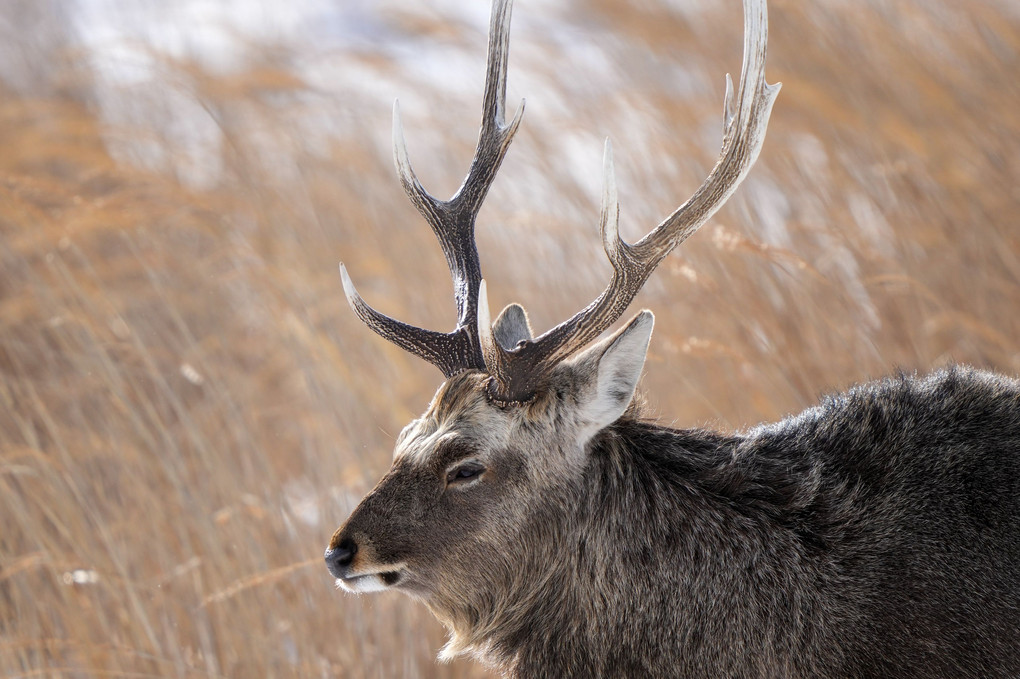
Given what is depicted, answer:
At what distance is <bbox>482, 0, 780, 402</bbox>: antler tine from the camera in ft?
7.34

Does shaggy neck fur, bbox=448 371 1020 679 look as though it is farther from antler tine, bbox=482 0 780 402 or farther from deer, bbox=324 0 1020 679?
antler tine, bbox=482 0 780 402

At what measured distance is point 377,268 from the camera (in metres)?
4.65

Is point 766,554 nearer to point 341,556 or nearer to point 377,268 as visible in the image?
point 341,556

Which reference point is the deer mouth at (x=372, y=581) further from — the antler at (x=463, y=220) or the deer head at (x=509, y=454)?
the antler at (x=463, y=220)

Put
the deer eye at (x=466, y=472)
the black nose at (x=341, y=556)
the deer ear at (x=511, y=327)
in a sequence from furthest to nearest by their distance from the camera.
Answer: the deer ear at (x=511, y=327), the deer eye at (x=466, y=472), the black nose at (x=341, y=556)

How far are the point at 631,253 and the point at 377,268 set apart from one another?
250 centimetres

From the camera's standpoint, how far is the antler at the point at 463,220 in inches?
98.7

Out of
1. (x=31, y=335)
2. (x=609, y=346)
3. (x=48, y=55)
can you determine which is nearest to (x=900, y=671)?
(x=609, y=346)

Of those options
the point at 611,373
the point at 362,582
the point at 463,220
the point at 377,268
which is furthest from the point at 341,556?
the point at 377,268

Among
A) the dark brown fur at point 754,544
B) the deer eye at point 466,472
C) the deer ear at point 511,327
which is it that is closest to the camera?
the dark brown fur at point 754,544

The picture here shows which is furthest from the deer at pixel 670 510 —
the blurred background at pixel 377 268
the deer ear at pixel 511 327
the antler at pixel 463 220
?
the blurred background at pixel 377 268

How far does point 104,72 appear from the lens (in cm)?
548

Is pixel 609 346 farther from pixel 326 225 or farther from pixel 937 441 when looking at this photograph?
pixel 326 225

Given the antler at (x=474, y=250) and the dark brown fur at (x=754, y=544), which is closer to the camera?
the dark brown fur at (x=754, y=544)
